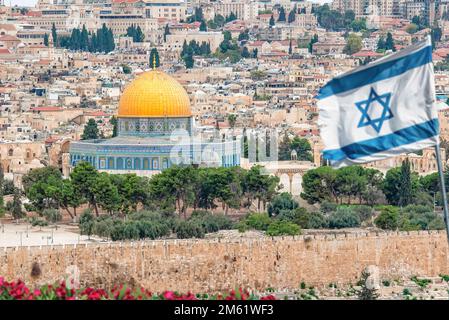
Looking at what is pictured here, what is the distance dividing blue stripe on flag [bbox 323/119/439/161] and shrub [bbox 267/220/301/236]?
2708 cm

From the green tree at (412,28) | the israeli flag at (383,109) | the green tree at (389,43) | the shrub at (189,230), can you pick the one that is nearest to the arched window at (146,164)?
the shrub at (189,230)

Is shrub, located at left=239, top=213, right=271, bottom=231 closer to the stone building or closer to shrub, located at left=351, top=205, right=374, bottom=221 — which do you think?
shrub, located at left=351, top=205, right=374, bottom=221

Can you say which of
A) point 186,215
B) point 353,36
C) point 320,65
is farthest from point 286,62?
point 186,215

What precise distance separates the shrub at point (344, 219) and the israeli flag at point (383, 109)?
31.7 meters

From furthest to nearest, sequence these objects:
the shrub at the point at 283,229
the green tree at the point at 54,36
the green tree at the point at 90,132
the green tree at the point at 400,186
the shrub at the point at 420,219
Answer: the green tree at the point at 54,36 → the green tree at the point at 90,132 → the green tree at the point at 400,186 → the shrub at the point at 420,219 → the shrub at the point at 283,229

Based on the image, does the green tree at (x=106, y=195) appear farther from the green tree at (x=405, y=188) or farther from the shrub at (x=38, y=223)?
the green tree at (x=405, y=188)

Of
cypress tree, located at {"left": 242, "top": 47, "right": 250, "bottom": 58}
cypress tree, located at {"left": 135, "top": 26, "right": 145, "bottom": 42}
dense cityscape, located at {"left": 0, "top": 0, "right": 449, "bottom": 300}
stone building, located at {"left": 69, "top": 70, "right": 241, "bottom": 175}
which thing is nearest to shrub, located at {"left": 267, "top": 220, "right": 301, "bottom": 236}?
dense cityscape, located at {"left": 0, "top": 0, "right": 449, "bottom": 300}

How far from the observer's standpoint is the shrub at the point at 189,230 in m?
47.4

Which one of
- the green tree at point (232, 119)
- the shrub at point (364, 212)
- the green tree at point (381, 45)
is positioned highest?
the shrub at point (364, 212)

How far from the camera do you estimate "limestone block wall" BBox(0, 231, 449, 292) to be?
3884 centimetres

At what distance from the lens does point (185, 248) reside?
40.2m

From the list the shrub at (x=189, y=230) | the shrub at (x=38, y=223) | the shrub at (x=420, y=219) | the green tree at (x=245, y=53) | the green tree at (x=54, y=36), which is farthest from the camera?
the green tree at (x=54, y=36)
